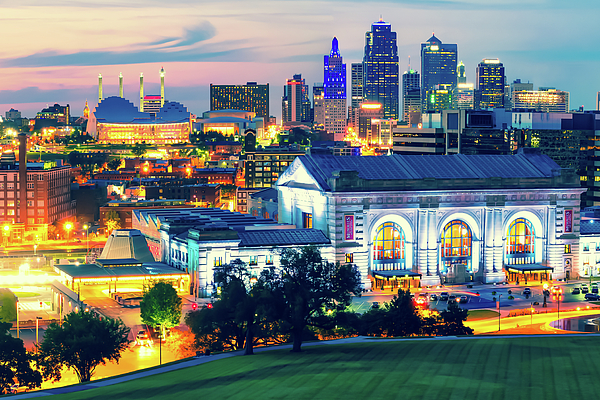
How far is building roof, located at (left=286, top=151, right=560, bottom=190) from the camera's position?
161 metres

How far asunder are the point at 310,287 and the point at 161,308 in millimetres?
25498

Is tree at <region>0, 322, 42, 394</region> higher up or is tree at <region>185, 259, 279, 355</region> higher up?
tree at <region>185, 259, 279, 355</region>

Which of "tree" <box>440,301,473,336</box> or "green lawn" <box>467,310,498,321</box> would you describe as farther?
"green lawn" <box>467,310,498,321</box>

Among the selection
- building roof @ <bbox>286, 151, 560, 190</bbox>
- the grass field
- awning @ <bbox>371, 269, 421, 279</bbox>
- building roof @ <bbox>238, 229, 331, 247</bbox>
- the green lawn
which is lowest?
the green lawn

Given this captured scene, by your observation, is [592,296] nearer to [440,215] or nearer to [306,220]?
[440,215]

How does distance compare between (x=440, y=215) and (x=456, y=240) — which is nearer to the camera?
(x=440, y=215)

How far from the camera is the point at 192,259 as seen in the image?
150125 mm

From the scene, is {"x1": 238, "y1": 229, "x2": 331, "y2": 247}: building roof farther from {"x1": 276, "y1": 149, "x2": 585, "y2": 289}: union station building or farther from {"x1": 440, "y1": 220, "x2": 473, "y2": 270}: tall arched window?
{"x1": 440, "y1": 220, "x2": 473, "y2": 270}: tall arched window

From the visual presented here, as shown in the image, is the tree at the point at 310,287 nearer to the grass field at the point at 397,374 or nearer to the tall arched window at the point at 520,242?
the grass field at the point at 397,374

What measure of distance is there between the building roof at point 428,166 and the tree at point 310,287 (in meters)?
55.9

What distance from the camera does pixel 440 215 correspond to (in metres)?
161

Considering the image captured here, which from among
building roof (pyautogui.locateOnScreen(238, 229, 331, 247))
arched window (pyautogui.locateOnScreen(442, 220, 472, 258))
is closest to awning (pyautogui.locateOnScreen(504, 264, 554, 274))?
arched window (pyautogui.locateOnScreen(442, 220, 472, 258))

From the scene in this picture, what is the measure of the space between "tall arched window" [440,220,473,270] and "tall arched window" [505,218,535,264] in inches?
307

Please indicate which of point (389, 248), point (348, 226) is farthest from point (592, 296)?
point (348, 226)
